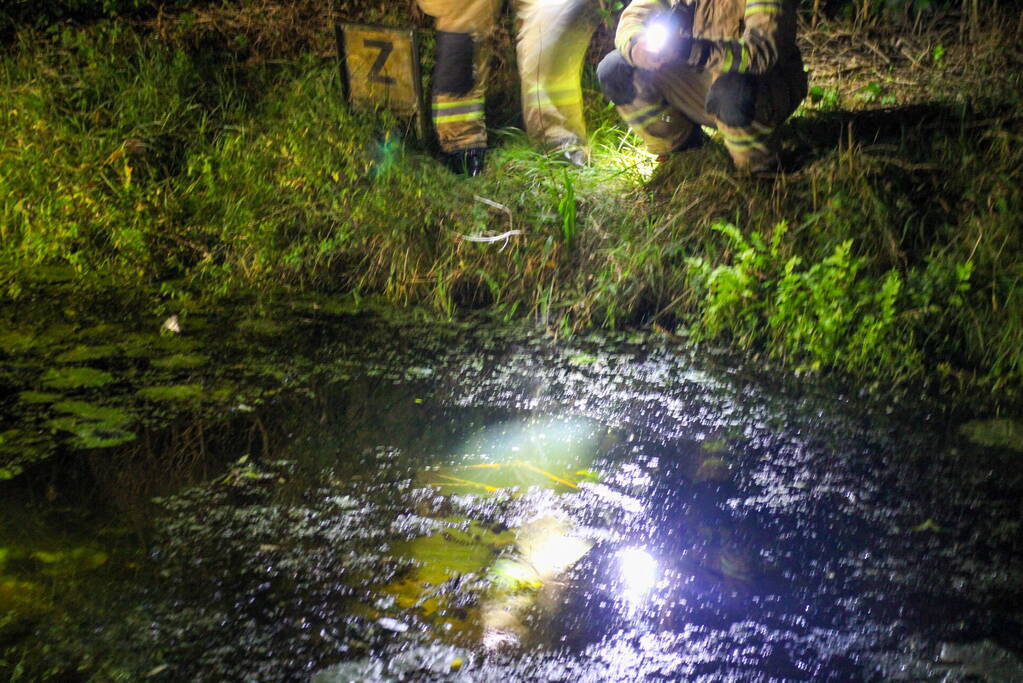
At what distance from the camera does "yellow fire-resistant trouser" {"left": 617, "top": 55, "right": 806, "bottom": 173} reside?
13.0 feet

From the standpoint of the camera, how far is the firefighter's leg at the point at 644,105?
14.5 feet

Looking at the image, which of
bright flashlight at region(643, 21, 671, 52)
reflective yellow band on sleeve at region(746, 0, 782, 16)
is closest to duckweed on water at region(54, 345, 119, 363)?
bright flashlight at region(643, 21, 671, 52)

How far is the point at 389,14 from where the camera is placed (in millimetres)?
6223

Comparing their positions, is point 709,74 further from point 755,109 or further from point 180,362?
point 180,362

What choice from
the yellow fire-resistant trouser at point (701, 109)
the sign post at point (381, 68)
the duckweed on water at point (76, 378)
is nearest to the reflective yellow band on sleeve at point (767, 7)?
the yellow fire-resistant trouser at point (701, 109)

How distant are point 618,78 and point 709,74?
1.48 ft

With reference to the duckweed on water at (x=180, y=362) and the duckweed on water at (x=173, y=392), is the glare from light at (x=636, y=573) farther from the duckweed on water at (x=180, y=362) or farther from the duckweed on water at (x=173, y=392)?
the duckweed on water at (x=180, y=362)

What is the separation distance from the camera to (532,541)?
8.18ft

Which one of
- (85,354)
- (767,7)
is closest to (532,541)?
(85,354)

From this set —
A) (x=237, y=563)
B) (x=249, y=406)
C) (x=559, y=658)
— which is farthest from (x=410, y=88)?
(x=559, y=658)

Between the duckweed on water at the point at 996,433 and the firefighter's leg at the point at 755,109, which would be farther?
the firefighter's leg at the point at 755,109

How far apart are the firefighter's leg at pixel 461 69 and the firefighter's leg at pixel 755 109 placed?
1.46 meters

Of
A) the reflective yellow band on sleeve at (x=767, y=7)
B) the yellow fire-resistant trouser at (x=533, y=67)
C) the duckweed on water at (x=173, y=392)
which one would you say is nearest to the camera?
the duckweed on water at (x=173, y=392)

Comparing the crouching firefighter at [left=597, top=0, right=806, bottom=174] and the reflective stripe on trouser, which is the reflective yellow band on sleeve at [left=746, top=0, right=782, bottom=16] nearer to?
the crouching firefighter at [left=597, top=0, right=806, bottom=174]
